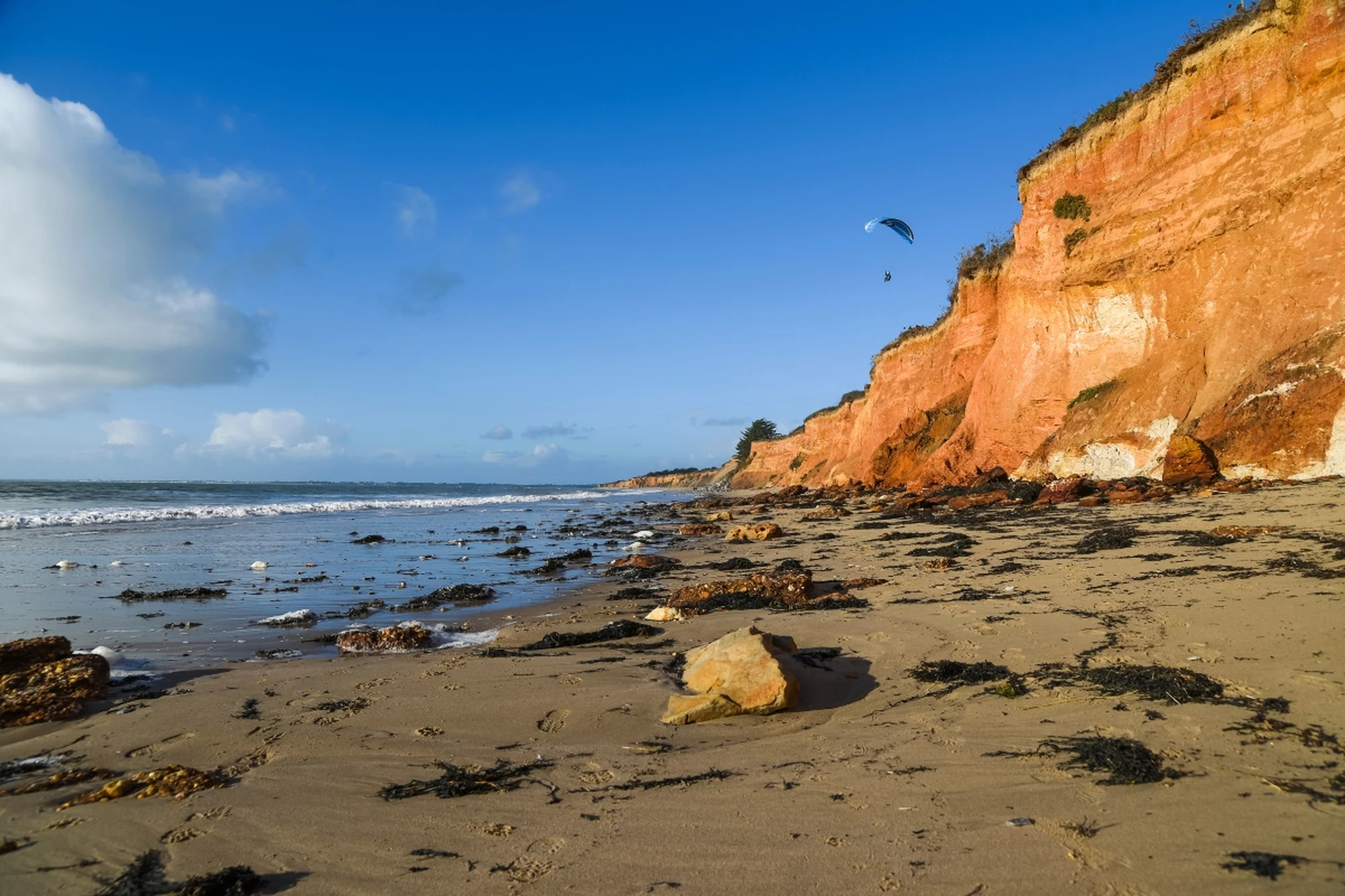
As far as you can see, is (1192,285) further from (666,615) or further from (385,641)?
(385,641)

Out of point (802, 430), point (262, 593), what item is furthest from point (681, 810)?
point (802, 430)

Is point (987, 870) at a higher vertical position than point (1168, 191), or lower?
lower

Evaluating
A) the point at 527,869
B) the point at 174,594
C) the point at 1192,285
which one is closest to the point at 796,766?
the point at 527,869

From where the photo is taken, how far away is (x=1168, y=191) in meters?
18.4

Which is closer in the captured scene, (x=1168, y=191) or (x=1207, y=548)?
(x=1207, y=548)

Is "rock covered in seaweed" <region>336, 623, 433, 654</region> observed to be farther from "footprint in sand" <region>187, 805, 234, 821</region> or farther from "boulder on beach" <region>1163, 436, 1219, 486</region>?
"boulder on beach" <region>1163, 436, 1219, 486</region>

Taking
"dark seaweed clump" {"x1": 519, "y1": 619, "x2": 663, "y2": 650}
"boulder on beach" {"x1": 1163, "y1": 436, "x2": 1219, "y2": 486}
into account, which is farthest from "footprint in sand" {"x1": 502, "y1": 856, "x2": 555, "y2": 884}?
"boulder on beach" {"x1": 1163, "y1": 436, "x2": 1219, "y2": 486}

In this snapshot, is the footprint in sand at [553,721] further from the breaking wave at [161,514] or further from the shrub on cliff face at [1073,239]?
the breaking wave at [161,514]

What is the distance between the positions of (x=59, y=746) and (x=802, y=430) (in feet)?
198

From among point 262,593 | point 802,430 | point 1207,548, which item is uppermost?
point 802,430

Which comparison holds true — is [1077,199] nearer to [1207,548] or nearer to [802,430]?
[1207,548]

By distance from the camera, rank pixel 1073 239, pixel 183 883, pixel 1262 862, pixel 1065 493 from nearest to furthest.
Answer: pixel 1262 862 → pixel 183 883 → pixel 1065 493 → pixel 1073 239

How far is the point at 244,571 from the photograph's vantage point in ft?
41.2

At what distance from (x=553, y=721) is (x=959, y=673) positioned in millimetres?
3033
